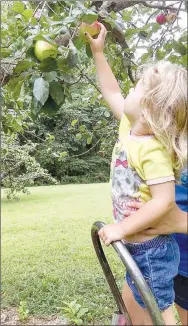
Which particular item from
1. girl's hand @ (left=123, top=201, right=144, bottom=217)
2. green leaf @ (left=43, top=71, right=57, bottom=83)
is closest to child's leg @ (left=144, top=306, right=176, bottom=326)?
girl's hand @ (left=123, top=201, right=144, bottom=217)

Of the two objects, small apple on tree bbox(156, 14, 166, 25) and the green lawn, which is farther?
the green lawn

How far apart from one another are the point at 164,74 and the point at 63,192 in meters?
0.83

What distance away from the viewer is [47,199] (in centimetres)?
171

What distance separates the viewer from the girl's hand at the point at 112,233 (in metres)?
0.50

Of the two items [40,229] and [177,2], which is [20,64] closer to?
[177,2]

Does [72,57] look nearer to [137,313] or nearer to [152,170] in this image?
[152,170]

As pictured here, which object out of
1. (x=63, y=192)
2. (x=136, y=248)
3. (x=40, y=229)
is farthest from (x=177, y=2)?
(x=40, y=229)

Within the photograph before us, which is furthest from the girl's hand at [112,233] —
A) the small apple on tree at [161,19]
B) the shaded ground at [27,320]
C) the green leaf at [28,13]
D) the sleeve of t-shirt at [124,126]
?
the shaded ground at [27,320]

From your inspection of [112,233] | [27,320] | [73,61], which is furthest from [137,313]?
[27,320]

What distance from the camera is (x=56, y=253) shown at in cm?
174

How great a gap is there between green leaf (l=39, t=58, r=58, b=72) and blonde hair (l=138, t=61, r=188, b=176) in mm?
149

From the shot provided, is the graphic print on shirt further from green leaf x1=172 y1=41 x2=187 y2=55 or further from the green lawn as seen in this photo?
the green lawn

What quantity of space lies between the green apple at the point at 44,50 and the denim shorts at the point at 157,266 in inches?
10.3

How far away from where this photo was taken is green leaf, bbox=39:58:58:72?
607 millimetres
